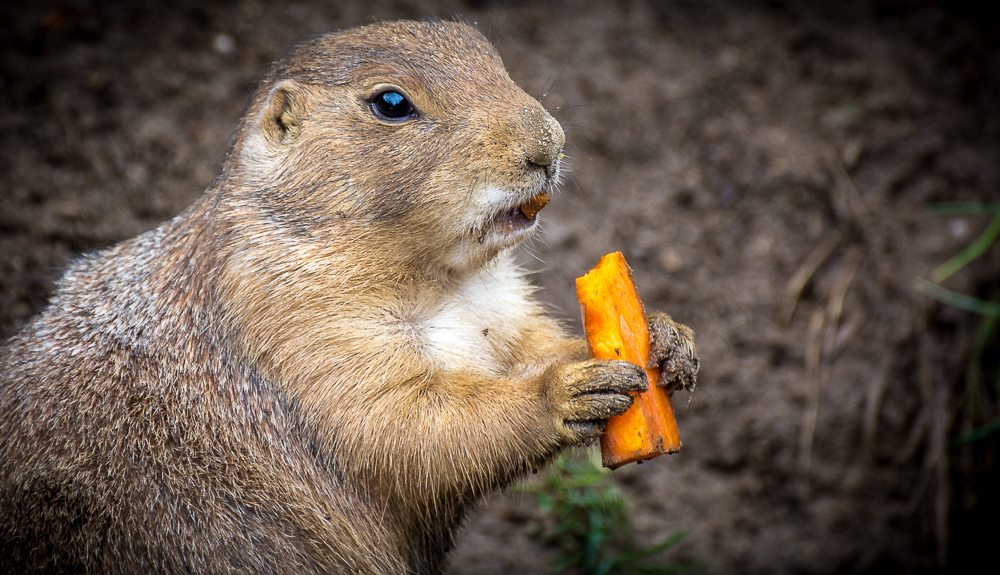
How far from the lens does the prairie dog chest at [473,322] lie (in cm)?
289

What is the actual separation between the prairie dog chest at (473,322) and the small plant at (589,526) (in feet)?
4.80

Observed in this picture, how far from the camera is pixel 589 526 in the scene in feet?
14.6

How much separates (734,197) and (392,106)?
3259mm

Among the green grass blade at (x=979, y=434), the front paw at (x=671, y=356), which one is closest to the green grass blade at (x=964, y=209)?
A: the green grass blade at (x=979, y=434)

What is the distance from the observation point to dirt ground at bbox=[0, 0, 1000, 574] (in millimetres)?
4812

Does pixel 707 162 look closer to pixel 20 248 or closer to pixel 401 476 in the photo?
pixel 401 476

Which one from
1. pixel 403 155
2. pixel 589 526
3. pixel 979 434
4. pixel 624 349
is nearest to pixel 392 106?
pixel 403 155

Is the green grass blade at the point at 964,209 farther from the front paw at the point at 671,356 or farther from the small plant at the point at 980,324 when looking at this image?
the front paw at the point at 671,356

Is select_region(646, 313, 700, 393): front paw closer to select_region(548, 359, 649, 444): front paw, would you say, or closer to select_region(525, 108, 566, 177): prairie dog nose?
select_region(548, 359, 649, 444): front paw

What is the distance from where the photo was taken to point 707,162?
17.8ft

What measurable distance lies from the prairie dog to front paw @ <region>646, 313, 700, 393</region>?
0.01 metres

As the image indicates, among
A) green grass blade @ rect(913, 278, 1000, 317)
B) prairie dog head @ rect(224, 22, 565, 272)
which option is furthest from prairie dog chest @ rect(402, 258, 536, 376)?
green grass blade @ rect(913, 278, 1000, 317)

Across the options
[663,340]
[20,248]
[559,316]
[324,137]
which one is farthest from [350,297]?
[20,248]

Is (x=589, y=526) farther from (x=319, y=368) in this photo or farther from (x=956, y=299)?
(x=956, y=299)
